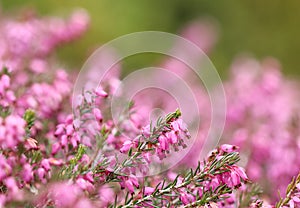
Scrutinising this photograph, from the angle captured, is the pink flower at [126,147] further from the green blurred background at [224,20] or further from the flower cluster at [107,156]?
the green blurred background at [224,20]

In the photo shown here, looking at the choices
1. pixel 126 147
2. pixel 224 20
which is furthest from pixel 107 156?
pixel 224 20

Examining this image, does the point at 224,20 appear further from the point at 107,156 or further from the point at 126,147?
the point at 126,147

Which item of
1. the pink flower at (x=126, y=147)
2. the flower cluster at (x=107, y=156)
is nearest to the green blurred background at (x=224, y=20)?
the flower cluster at (x=107, y=156)

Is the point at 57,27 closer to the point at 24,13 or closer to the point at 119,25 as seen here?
the point at 24,13

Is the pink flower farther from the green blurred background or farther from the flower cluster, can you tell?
the green blurred background

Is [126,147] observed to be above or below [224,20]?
below

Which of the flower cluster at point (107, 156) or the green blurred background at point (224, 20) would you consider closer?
the flower cluster at point (107, 156)

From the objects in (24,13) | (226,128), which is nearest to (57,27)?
(24,13)

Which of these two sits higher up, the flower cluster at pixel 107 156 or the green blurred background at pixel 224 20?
the green blurred background at pixel 224 20
